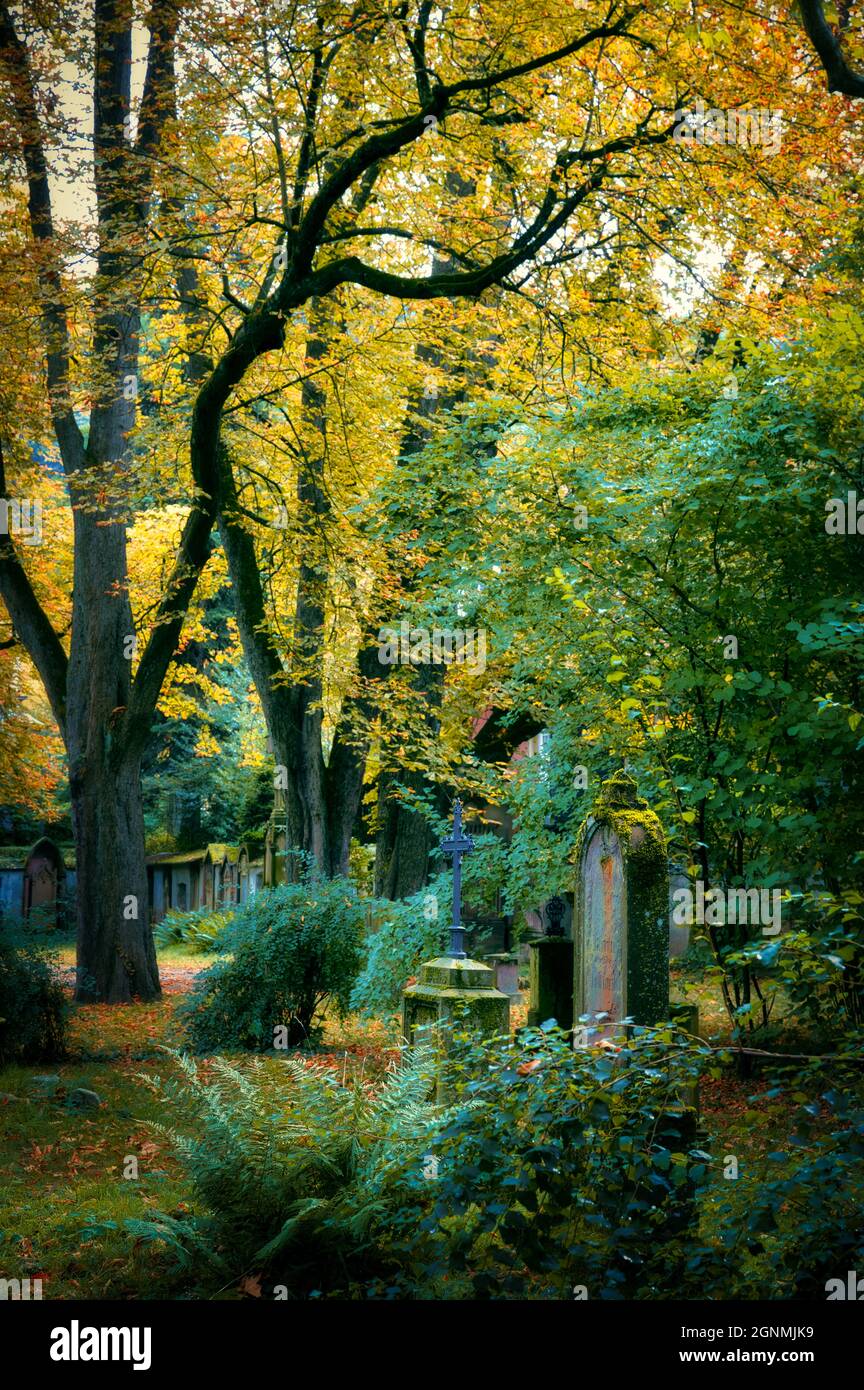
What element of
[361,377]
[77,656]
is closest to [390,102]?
[361,377]

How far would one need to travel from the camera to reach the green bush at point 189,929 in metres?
24.8

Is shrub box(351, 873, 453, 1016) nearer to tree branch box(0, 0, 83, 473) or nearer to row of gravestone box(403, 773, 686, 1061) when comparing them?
row of gravestone box(403, 773, 686, 1061)

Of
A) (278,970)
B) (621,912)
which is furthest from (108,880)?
(621,912)

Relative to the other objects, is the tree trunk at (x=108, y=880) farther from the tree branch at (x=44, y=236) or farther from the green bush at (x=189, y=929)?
the green bush at (x=189, y=929)

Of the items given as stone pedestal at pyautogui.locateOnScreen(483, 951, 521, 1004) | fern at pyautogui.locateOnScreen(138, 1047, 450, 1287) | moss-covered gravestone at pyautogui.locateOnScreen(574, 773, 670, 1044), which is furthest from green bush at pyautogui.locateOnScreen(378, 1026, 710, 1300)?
stone pedestal at pyautogui.locateOnScreen(483, 951, 521, 1004)

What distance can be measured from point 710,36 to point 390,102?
14.8 ft

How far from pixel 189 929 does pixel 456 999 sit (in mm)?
18601

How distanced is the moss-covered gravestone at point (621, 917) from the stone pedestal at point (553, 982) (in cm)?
450

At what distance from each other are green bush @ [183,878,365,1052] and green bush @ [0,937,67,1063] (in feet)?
4.16

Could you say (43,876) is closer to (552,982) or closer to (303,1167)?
(552,982)

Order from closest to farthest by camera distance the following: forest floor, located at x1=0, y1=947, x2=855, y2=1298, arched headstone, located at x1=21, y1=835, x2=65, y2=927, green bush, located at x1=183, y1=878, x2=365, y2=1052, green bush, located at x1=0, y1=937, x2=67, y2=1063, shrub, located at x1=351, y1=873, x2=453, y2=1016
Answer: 1. forest floor, located at x1=0, y1=947, x2=855, y2=1298
2. green bush, located at x1=0, y1=937, x2=67, y2=1063
3. shrub, located at x1=351, y1=873, x2=453, y2=1016
4. green bush, located at x1=183, y1=878, x2=365, y2=1052
5. arched headstone, located at x1=21, y1=835, x2=65, y2=927

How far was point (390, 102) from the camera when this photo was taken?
1095 centimetres

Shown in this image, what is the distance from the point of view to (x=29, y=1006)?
1071 cm

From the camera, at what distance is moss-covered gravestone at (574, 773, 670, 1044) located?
238 inches
